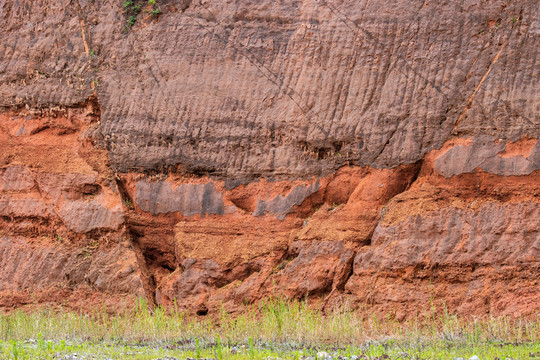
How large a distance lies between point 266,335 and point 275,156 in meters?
2.85

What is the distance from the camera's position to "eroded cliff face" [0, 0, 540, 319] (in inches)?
358

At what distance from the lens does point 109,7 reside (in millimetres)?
11672

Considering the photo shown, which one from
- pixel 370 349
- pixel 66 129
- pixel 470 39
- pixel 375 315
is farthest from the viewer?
pixel 66 129

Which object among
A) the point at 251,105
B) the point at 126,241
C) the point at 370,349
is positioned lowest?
the point at 370,349

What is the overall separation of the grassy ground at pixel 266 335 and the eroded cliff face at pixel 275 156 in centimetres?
32

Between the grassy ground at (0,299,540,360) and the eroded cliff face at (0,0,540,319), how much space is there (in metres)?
0.32

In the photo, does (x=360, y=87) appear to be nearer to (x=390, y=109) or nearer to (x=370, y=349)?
(x=390, y=109)

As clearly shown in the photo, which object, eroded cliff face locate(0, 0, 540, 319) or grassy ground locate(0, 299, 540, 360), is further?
eroded cliff face locate(0, 0, 540, 319)

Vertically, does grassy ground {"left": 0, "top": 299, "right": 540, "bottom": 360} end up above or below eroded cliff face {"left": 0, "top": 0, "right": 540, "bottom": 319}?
below

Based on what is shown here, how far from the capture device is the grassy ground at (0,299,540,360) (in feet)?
23.1

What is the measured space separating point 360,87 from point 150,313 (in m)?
4.26

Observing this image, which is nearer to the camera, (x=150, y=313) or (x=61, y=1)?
(x=150, y=313)

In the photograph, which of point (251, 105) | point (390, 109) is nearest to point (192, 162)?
point (251, 105)

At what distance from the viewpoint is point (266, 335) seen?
831 cm
